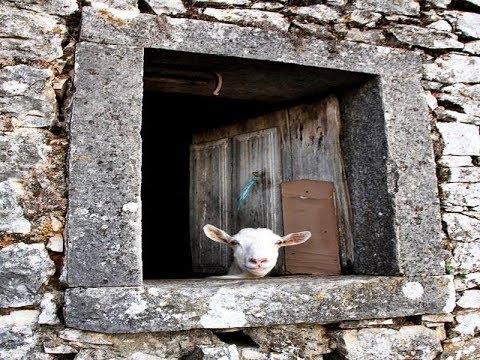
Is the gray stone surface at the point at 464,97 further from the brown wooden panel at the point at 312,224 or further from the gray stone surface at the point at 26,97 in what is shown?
the gray stone surface at the point at 26,97

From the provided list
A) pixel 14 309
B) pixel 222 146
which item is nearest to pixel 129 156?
pixel 14 309

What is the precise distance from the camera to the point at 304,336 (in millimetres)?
2979

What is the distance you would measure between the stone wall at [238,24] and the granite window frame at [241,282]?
9cm

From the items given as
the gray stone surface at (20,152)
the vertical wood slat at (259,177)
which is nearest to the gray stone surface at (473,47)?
the vertical wood slat at (259,177)

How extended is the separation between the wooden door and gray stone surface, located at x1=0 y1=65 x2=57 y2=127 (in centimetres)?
177

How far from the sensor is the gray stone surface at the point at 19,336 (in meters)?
2.57

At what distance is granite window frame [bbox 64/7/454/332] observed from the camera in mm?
2678

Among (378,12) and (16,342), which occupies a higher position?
(378,12)

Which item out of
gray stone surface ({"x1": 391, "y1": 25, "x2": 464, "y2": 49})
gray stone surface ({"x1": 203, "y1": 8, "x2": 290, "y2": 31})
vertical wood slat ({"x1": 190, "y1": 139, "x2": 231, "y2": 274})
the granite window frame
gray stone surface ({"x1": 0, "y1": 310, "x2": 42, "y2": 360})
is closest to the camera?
gray stone surface ({"x1": 0, "y1": 310, "x2": 42, "y2": 360})

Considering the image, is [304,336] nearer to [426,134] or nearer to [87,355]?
[87,355]

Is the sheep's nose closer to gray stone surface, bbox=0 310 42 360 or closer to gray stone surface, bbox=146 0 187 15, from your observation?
gray stone surface, bbox=0 310 42 360

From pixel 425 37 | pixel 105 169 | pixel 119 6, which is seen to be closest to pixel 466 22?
pixel 425 37

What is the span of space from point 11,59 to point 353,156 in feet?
6.86

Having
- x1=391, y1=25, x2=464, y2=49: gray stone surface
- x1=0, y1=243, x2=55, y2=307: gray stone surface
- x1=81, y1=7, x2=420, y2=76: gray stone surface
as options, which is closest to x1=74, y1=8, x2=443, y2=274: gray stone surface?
x1=81, y1=7, x2=420, y2=76: gray stone surface
